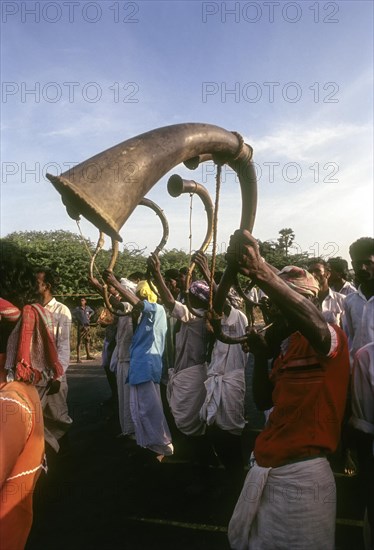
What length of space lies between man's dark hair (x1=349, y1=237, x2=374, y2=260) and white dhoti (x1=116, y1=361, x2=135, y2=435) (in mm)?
3702

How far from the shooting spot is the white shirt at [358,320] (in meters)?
4.33

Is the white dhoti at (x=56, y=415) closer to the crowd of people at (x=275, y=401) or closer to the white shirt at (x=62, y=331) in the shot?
the white shirt at (x=62, y=331)

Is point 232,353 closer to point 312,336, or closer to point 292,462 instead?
point 292,462

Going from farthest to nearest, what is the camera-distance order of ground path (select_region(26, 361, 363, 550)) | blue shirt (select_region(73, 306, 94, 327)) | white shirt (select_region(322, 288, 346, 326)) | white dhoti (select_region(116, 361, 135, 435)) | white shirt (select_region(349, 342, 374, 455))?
blue shirt (select_region(73, 306, 94, 327)) → white dhoti (select_region(116, 361, 135, 435)) → white shirt (select_region(322, 288, 346, 326)) → ground path (select_region(26, 361, 363, 550)) → white shirt (select_region(349, 342, 374, 455))

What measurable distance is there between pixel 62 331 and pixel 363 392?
3.78 m

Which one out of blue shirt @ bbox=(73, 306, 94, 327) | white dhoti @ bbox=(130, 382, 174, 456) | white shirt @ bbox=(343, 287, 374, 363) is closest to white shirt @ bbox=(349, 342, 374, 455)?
white shirt @ bbox=(343, 287, 374, 363)

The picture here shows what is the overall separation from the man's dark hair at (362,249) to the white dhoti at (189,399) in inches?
86.5

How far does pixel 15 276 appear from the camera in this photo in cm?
262

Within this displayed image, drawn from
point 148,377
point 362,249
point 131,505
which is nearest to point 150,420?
point 148,377

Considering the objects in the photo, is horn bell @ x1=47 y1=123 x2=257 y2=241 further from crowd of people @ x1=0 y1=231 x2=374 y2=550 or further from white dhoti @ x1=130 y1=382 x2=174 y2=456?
white dhoti @ x1=130 y1=382 x2=174 y2=456

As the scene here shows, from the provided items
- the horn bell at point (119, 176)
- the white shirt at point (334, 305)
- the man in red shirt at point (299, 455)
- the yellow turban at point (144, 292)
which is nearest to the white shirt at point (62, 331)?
the yellow turban at point (144, 292)

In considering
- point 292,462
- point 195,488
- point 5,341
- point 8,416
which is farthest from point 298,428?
point 195,488

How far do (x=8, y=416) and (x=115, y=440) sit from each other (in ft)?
14.6

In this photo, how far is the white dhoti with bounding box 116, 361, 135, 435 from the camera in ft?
21.2
